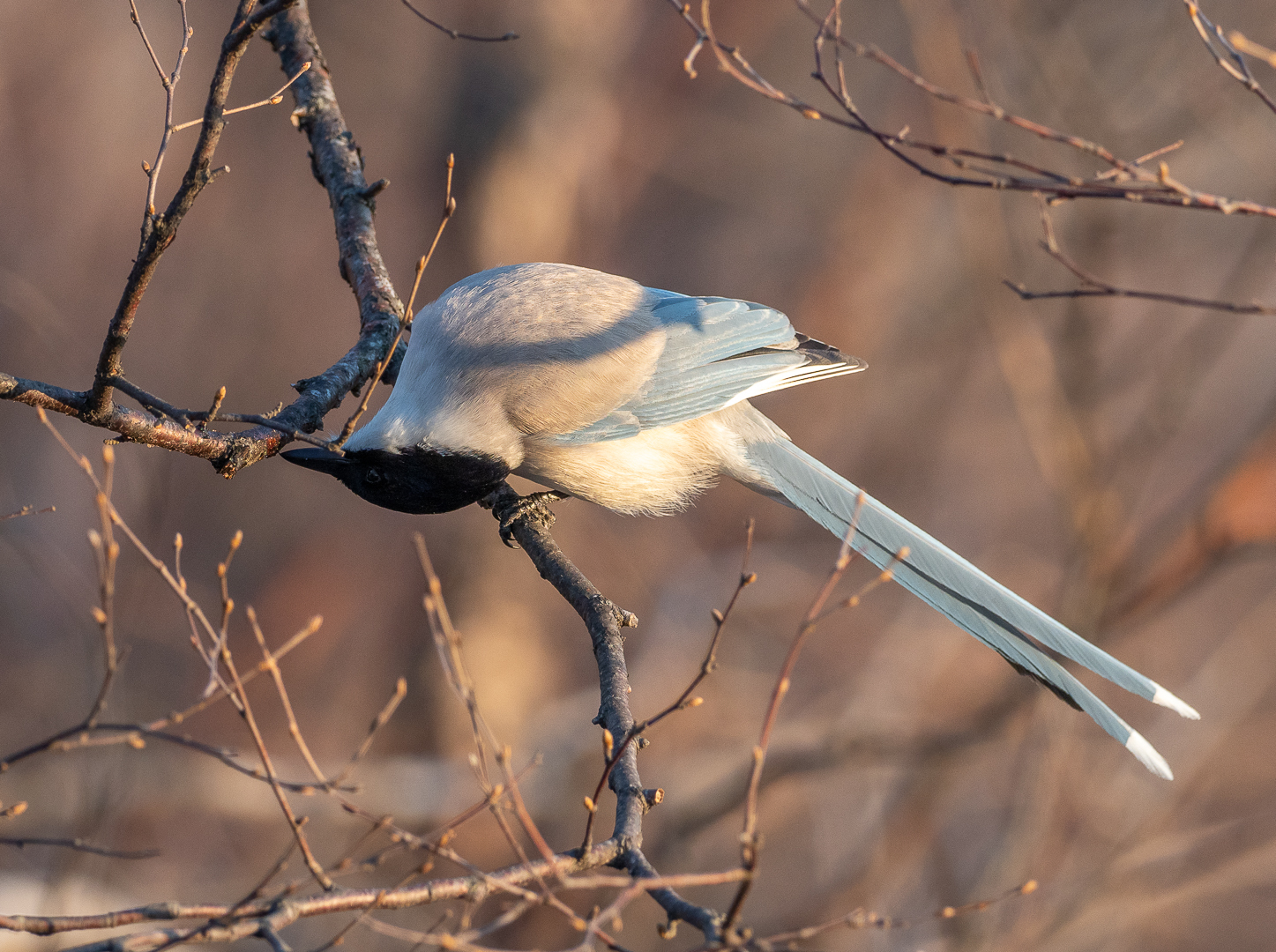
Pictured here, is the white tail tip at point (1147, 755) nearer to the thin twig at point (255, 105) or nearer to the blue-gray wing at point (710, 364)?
the blue-gray wing at point (710, 364)

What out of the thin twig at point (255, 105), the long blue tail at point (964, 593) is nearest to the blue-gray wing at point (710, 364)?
the long blue tail at point (964, 593)

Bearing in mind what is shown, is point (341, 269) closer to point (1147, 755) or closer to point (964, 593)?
point (964, 593)

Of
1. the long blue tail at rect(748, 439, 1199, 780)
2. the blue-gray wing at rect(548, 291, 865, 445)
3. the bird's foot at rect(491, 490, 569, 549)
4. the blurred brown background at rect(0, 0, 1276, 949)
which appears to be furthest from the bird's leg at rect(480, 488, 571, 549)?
the blurred brown background at rect(0, 0, 1276, 949)

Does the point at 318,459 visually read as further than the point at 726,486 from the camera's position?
No

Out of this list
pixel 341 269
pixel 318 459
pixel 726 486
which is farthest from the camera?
pixel 726 486

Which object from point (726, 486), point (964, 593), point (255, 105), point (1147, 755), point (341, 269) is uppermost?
point (726, 486)

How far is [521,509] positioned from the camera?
324cm

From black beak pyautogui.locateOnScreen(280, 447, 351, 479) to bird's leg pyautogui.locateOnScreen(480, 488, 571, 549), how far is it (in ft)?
1.92

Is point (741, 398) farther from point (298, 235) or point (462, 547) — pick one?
point (298, 235)

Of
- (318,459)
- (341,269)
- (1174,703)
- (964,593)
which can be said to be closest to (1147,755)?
(1174,703)

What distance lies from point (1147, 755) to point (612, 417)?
1.80 meters

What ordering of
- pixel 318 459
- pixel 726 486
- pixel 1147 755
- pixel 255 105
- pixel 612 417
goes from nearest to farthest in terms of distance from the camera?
pixel 255 105, pixel 1147 755, pixel 318 459, pixel 612 417, pixel 726 486

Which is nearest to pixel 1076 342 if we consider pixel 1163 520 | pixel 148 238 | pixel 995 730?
pixel 1163 520

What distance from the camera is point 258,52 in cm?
920
